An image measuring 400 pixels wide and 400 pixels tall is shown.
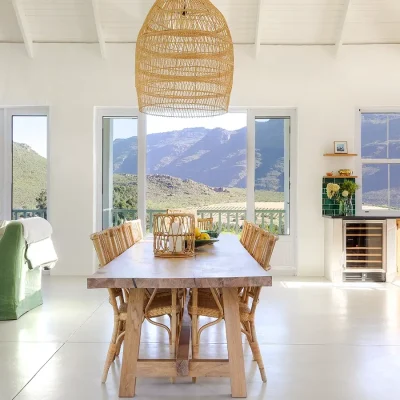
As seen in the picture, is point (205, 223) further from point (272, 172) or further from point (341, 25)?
point (341, 25)

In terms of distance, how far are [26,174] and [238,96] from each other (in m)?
3.11

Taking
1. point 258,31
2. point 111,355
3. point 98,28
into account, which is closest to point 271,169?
point 258,31

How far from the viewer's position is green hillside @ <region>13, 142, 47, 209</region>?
742 centimetres

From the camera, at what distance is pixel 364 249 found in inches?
263

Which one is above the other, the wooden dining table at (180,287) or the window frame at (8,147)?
the window frame at (8,147)

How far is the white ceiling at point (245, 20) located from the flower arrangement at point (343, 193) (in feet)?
6.18

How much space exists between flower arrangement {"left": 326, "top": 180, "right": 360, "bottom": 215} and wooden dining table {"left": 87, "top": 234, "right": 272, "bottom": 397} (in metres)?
4.02

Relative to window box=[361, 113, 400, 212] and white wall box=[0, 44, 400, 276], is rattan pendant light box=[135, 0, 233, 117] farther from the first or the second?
window box=[361, 113, 400, 212]

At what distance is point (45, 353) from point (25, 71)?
15.4 feet

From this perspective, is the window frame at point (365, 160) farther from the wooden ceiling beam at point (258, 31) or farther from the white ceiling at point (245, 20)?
the wooden ceiling beam at point (258, 31)

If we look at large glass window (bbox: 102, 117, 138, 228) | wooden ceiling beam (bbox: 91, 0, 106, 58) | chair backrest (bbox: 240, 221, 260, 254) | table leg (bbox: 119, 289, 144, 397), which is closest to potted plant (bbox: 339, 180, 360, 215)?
large glass window (bbox: 102, 117, 138, 228)

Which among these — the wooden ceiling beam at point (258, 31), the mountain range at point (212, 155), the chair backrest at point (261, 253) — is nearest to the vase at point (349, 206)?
the mountain range at point (212, 155)

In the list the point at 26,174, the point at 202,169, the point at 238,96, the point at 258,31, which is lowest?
the point at 26,174

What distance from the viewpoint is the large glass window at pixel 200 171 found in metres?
8.84
